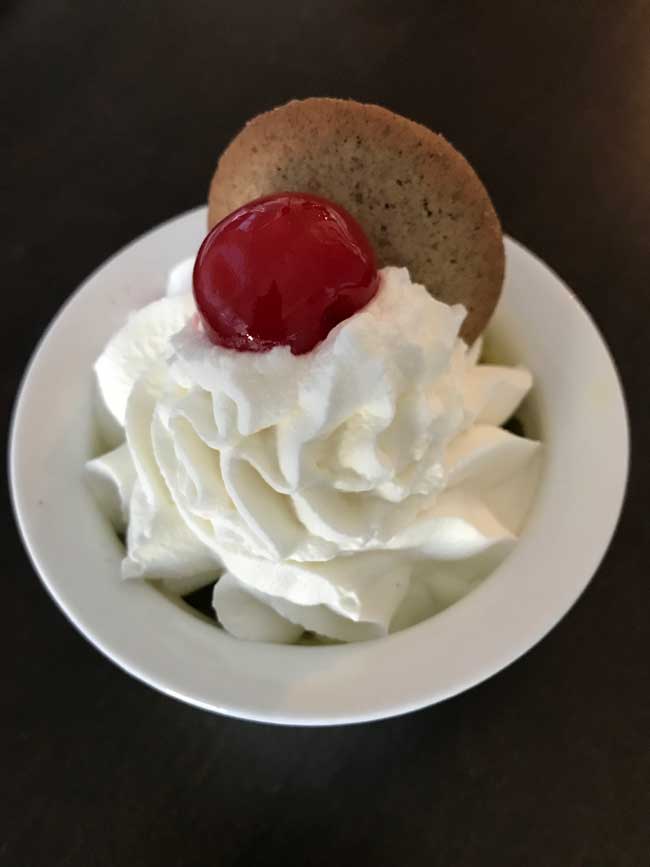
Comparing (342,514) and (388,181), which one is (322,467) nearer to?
(342,514)

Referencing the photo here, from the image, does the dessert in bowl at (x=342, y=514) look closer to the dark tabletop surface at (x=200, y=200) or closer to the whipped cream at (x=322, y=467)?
the whipped cream at (x=322, y=467)

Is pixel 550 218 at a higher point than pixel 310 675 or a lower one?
higher

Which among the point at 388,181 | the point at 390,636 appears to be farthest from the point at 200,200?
the point at 390,636

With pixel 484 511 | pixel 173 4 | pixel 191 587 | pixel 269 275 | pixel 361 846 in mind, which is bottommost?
pixel 361 846

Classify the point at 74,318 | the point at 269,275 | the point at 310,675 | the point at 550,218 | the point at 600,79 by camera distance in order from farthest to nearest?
1. the point at 600,79
2. the point at 550,218
3. the point at 74,318
4. the point at 310,675
5. the point at 269,275

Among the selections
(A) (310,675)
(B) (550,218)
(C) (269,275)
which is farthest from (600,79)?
(A) (310,675)

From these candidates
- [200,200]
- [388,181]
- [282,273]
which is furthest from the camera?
[200,200]

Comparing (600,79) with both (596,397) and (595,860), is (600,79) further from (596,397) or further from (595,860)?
(595,860)

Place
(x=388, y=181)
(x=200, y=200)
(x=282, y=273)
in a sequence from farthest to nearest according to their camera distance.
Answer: (x=200, y=200), (x=388, y=181), (x=282, y=273)
